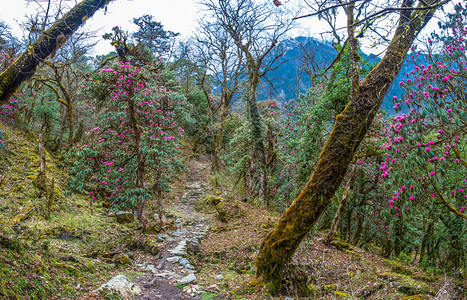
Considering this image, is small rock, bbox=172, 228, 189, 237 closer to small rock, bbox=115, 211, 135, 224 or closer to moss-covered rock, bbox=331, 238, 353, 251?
small rock, bbox=115, 211, 135, 224

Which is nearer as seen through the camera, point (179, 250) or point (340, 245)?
point (179, 250)

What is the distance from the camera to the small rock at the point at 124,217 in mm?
8016

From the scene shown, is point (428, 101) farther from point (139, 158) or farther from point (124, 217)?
point (124, 217)

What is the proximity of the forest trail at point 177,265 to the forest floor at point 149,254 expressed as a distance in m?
0.02

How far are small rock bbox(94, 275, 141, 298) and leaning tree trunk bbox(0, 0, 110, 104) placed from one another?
365 centimetres

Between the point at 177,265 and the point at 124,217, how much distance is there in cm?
328

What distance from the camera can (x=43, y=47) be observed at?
15.4 ft

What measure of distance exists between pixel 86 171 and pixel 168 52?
13.7m

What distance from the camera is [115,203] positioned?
7.23m

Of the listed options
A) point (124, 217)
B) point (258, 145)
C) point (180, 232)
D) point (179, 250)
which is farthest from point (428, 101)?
point (258, 145)

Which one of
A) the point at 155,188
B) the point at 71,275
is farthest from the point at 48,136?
the point at 71,275

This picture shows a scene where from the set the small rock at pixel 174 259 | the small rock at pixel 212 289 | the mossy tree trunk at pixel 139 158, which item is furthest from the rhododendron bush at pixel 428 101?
the mossy tree trunk at pixel 139 158

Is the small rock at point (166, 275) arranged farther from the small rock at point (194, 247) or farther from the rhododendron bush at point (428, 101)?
the rhododendron bush at point (428, 101)

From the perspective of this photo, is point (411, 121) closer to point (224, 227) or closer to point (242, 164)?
point (224, 227)
